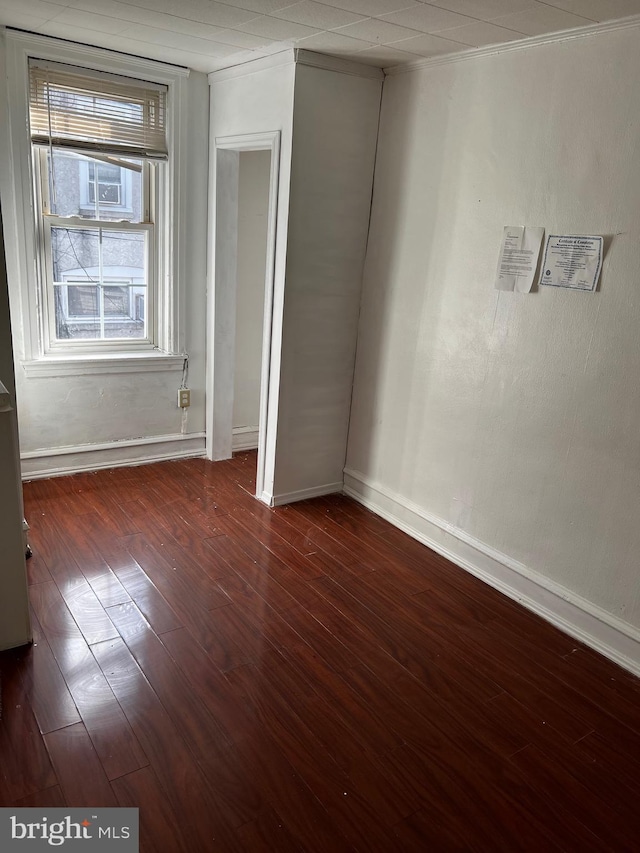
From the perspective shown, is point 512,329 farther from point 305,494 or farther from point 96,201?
point 96,201

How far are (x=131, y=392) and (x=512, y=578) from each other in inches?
100

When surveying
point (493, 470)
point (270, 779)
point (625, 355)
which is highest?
point (625, 355)

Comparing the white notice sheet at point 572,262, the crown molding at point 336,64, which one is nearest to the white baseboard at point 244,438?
the crown molding at point 336,64

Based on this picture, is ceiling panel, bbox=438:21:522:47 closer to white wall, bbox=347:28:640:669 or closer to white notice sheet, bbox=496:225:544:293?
white wall, bbox=347:28:640:669

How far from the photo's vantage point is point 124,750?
201 cm

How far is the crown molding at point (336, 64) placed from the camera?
10.3ft

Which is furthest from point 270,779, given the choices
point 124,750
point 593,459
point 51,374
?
point 51,374

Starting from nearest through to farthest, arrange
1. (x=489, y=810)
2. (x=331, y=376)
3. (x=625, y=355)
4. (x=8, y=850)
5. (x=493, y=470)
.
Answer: (x=8, y=850), (x=489, y=810), (x=625, y=355), (x=493, y=470), (x=331, y=376)

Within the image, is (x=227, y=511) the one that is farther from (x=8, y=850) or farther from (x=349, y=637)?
(x=8, y=850)

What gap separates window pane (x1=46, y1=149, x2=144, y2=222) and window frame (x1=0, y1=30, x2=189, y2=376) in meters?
0.14

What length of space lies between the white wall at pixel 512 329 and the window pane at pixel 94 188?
1.47 metres

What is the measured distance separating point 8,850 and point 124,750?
40cm

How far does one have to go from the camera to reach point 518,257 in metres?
2.85

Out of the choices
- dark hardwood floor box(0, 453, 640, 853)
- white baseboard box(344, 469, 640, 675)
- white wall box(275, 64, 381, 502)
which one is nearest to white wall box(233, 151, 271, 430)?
white wall box(275, 64, 381, 502)
